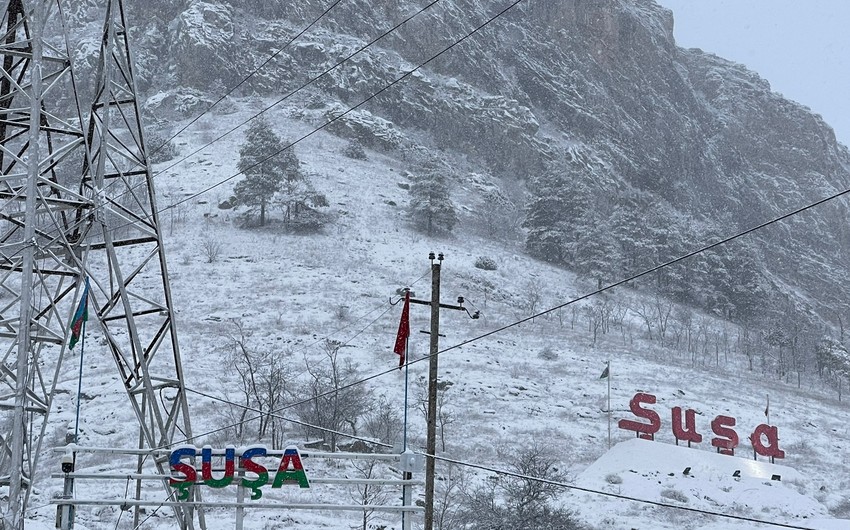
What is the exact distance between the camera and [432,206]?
8244cm

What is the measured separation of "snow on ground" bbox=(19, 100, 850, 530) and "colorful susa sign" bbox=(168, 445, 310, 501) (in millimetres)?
13354

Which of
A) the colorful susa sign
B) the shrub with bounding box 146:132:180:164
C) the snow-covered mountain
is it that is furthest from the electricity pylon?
the shrub with bounding box 146:132:180:164

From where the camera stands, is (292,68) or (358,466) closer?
(358,466)

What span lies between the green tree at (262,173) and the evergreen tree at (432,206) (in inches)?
481

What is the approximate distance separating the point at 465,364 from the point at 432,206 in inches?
1277

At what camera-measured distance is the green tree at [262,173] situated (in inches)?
3049

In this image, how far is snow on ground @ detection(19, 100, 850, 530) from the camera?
118ft

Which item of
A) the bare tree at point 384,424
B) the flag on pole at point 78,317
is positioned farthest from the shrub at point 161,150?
the flag on pole at point 78,317

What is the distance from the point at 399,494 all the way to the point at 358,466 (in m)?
2.14

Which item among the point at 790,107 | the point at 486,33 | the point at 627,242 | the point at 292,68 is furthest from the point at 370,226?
the point at 790,107

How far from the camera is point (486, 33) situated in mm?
162000

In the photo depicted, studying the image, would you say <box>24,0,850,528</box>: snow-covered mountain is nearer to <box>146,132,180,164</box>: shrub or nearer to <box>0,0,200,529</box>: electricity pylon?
<box>146,132,180,164</box>: shrub

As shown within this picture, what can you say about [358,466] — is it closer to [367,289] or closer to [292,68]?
[367,289]

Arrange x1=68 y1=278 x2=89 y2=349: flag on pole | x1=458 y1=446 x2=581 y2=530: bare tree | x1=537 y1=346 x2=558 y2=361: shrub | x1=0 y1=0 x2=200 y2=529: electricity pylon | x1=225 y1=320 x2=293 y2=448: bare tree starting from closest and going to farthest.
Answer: x1=0 y1=0 x2=200 y2=529: electricity pylon → x1=68 y1=278 x2=89 y2=349: flag on pole → x1=458 y1=446 x2=581 y2=530: bare tree → x1=225 y1=320 x2=293 y2=448: bare tree → x1=537 y1=346 x2=558 y2=361: shrub
